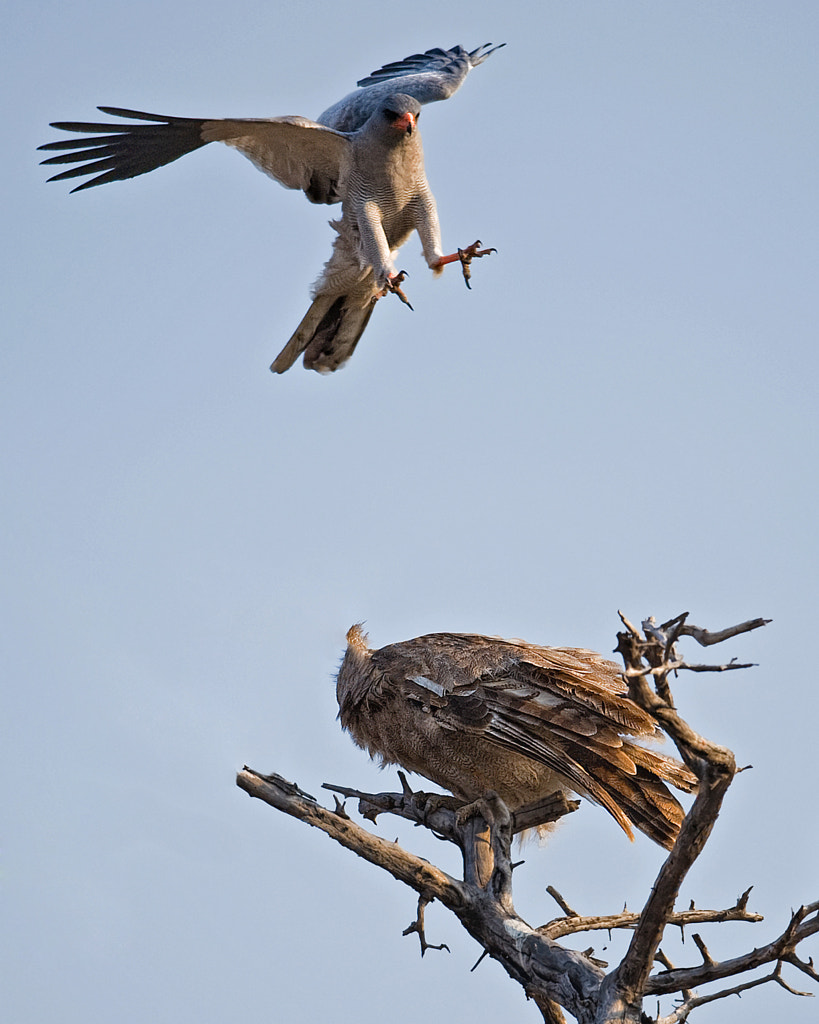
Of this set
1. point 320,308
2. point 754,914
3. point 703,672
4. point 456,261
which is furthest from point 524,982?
point 320,308

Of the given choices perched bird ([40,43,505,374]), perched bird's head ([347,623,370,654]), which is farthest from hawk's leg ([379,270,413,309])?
perched bird's head ([347,623,370,654])

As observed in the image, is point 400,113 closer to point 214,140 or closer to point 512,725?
point 214,140

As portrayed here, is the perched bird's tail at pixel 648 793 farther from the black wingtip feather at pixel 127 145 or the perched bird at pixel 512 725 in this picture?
the black wingtip feather at pixel 127 145

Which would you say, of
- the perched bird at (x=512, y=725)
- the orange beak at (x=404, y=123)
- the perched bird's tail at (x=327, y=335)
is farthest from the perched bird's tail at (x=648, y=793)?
the orange beak at (x=404, y=123)

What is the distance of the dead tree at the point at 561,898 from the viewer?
15.0 ft

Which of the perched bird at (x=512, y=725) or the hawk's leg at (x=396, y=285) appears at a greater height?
the hawk's leg at (x=396, y=285)

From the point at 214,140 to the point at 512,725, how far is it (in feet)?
16.4

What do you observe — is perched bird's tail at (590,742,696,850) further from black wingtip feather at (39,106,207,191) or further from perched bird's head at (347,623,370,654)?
black wingtip feather at (39,106,207,191)

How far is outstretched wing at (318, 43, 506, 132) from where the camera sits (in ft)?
31.5

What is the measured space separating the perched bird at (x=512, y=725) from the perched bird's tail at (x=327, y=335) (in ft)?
10.2

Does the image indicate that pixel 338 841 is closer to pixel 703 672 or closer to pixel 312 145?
pixel 703 672

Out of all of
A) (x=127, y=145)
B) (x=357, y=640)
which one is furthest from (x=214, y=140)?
(x=357, y=640)

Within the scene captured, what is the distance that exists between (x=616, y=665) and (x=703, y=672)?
2.53m

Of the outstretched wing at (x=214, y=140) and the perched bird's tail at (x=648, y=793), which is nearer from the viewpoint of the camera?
the perched bird's tail at (x=648, y=793)
